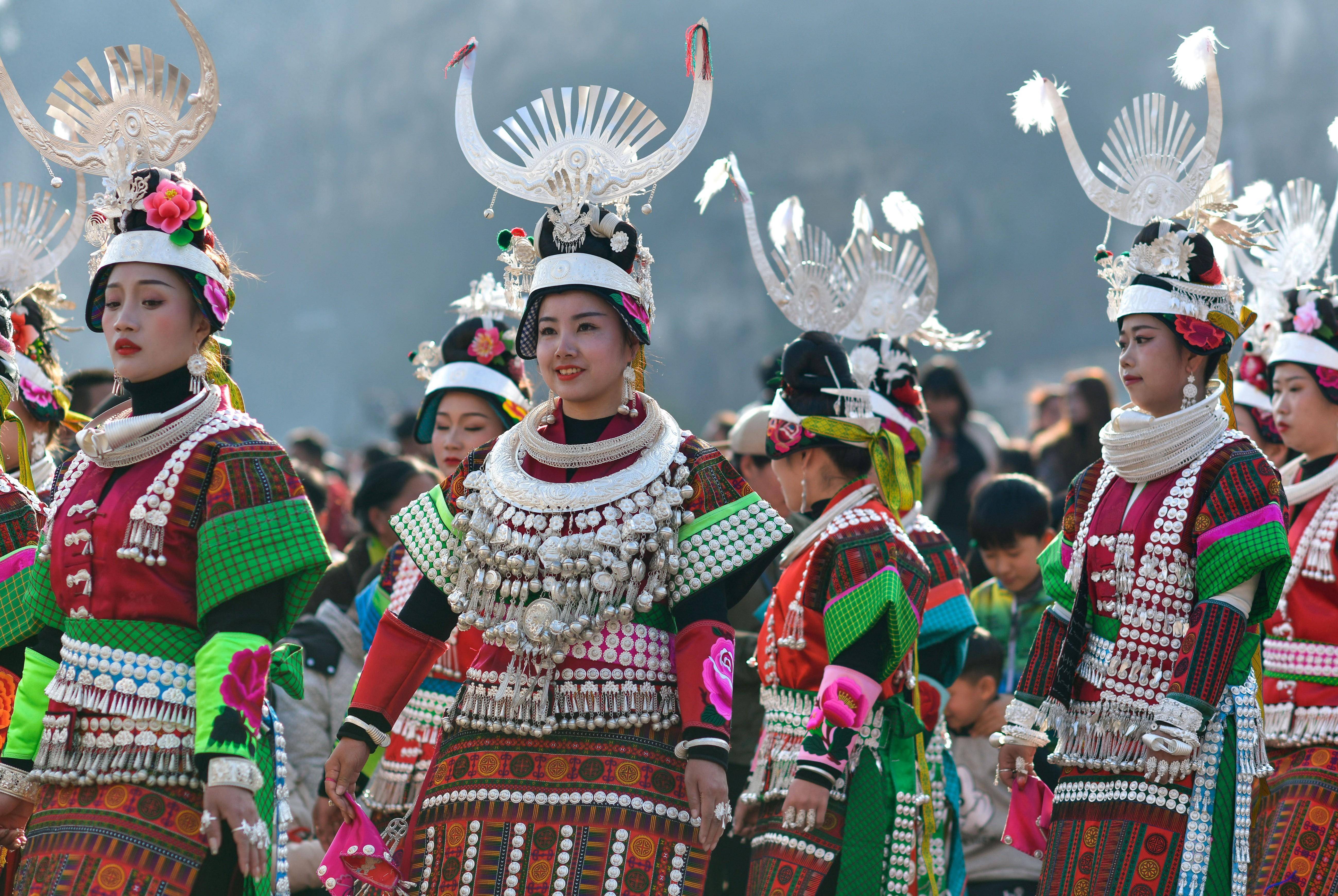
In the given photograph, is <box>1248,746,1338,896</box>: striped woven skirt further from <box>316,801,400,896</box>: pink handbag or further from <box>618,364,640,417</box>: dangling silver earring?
<box>316,801,400,896</box>: pink handbag

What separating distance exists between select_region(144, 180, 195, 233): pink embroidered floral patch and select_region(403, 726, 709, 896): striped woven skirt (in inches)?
55.5

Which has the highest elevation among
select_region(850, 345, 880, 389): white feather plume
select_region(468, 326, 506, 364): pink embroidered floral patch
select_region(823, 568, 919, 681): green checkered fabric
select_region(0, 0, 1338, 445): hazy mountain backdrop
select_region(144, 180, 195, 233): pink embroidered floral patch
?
select_region(0, 0, 1338, 445): hazy mountain backdrop

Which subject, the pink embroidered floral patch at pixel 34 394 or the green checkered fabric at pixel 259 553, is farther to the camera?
the pink embroidered floral patch at pixel 34 394

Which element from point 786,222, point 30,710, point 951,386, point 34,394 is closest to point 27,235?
point 34,394

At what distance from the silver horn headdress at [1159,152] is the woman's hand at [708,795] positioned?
2.20m

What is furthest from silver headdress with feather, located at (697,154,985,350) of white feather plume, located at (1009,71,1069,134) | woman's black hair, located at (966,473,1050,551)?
white feather plume, located at (1009,71,1069,134)

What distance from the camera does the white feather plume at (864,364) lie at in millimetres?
5352

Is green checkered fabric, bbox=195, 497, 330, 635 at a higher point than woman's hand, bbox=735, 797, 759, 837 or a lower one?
higher

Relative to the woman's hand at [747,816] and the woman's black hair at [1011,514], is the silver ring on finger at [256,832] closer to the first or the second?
the woman's hand at [747,816]

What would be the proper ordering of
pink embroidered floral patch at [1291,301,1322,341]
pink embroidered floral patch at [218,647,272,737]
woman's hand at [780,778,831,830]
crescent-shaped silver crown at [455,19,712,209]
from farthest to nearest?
1. pink embroidered floral patch at [1291,301,1322,341]
2. woman's hand at [780,778,831,830]
3. crescent-shaped silver crown at [455,19,712,209]
4. pink embroidered floral patch at [218,647,272,737]

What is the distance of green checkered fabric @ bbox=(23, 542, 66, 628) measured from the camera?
339 centimetres

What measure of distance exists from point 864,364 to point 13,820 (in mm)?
3328

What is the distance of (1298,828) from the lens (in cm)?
455

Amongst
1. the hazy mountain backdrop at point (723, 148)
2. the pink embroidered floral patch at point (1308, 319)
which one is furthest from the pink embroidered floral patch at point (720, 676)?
the hazy mountain backdrop at point (723, 148)
